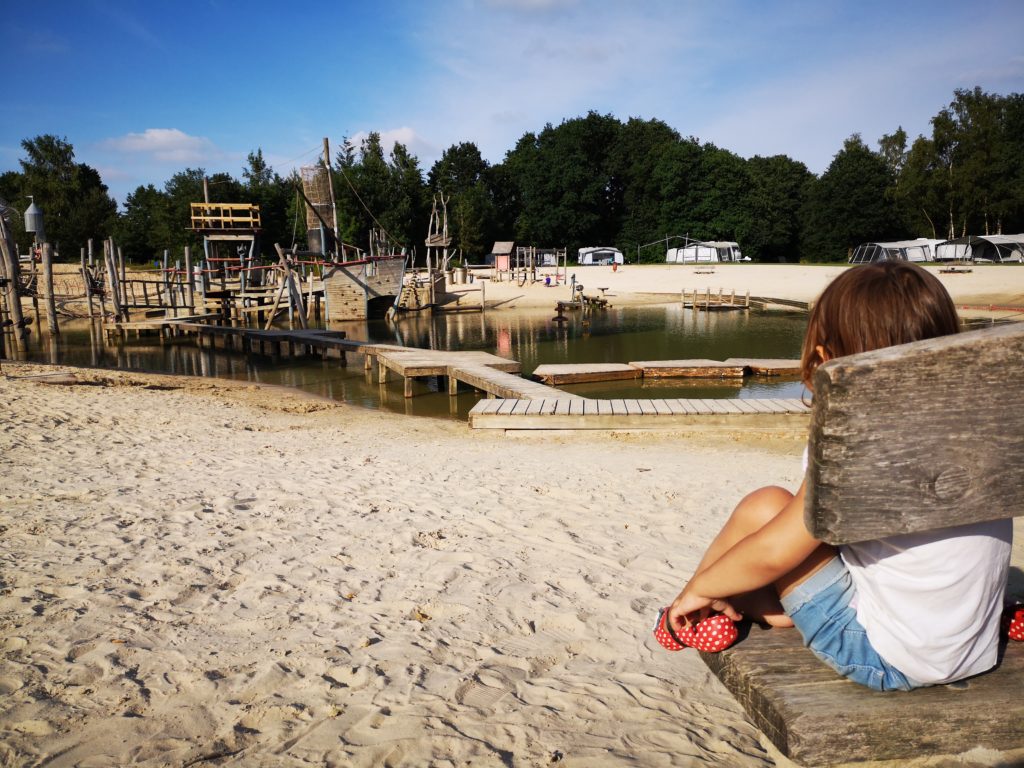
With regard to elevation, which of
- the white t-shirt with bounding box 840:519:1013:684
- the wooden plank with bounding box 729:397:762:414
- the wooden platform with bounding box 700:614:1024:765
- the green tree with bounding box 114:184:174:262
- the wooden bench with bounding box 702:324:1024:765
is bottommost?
the wooden plank with bounding box 729:397:762:414

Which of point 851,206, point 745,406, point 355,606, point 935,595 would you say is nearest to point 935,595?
point 935,595

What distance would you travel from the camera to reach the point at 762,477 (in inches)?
259

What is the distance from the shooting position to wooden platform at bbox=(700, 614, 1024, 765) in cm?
174

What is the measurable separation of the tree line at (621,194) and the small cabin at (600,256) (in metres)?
4.46

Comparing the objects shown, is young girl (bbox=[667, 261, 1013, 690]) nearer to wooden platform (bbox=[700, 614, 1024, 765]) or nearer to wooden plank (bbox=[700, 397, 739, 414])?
wooden platform (bbox=[700, 614, 1024, 765])

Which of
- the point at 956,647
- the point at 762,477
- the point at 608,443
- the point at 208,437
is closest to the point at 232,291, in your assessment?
the point at 208,437

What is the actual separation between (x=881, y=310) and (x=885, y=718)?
1.01 metres

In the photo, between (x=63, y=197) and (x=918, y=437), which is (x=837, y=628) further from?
(x=63, y=197)

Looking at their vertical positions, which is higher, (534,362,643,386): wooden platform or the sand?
the sand

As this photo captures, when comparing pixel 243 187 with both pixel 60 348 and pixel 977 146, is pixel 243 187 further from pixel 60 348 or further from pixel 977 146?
pixel 977 146

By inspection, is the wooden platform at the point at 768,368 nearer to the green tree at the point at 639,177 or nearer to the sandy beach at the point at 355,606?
the sandy beach at the point at 355,606

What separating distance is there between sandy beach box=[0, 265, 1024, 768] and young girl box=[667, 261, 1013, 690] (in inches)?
15.1

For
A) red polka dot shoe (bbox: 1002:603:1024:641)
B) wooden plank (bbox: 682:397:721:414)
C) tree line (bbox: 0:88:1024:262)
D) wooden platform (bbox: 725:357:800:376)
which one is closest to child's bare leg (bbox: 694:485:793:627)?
red polka dot shoe (bbox: 1002:603:1024:641)

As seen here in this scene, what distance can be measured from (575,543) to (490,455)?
123 inches
